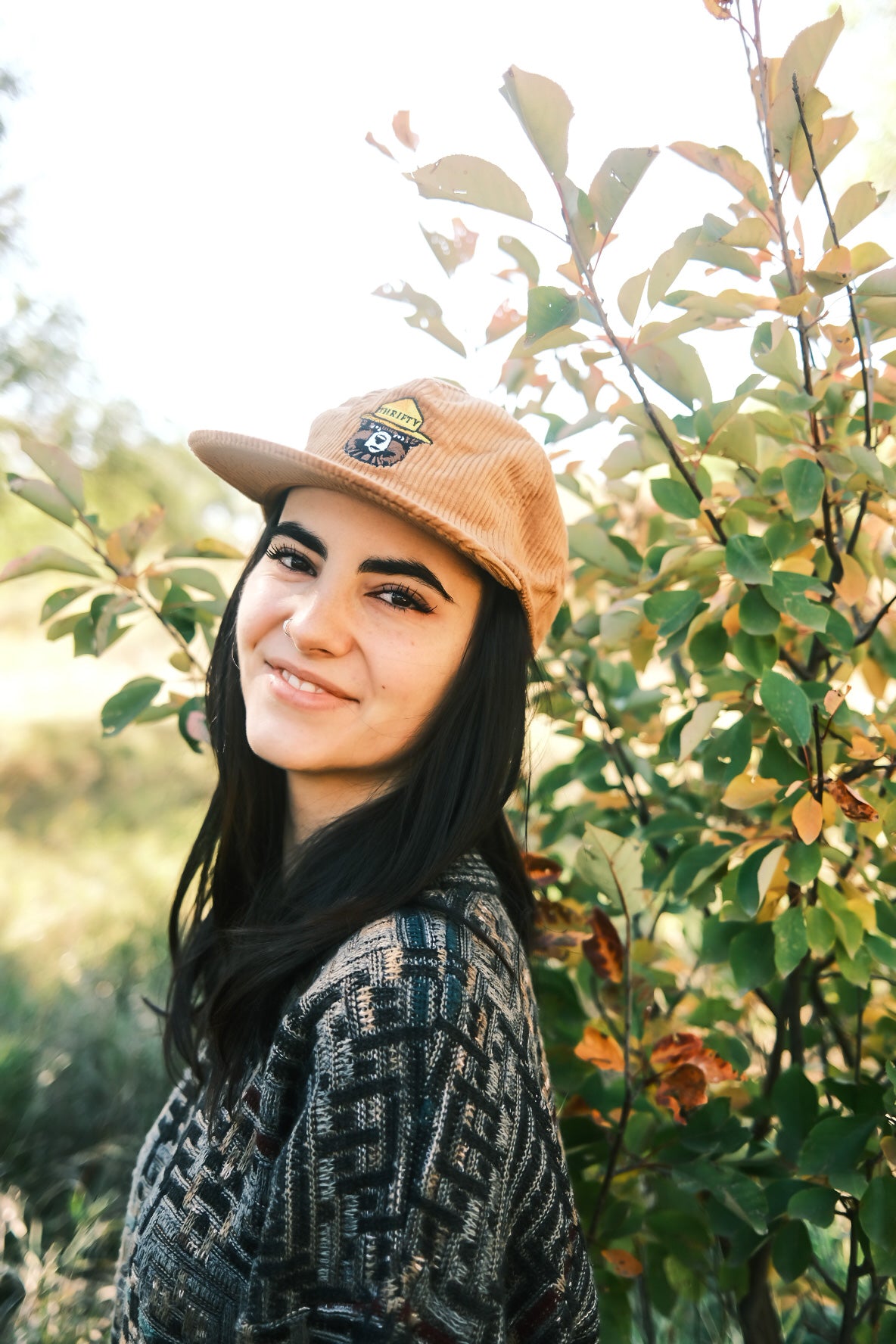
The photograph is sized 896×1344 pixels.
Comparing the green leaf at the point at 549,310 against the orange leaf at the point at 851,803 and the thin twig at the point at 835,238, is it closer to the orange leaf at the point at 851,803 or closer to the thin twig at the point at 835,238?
the thin twig at the point at 835,238

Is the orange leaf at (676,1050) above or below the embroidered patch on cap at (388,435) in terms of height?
below

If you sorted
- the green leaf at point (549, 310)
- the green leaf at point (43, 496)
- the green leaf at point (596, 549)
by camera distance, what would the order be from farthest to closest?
the green leaf at point (596, 549), the green leaf at point (43, 496), the green leaf at point (549, 310)

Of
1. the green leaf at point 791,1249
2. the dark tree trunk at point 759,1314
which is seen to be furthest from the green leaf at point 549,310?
the dark tree trunk at point 759,1314

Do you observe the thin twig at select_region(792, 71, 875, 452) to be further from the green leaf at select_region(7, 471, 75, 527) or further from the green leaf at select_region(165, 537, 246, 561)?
the green leaf at select_region(7, 471, 75, 527)

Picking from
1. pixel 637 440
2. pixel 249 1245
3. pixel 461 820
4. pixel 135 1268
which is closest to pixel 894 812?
pixel 461 820

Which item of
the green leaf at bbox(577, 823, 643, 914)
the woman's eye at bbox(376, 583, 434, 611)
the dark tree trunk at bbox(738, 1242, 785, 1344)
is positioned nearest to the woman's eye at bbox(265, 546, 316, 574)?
the woman's eye at bbox(376, 583, 434, 611)

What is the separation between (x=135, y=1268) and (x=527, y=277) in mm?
1325

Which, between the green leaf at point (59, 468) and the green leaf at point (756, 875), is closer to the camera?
the green leaf at point (756, 875)

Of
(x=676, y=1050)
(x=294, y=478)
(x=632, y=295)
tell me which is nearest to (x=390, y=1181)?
(x=676, y=1050)

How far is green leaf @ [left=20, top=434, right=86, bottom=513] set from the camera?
1.34 metres

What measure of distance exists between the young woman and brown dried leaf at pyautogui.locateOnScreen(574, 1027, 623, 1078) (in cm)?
14

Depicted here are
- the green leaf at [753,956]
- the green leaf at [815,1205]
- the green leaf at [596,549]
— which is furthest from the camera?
the green leaf at [596,549]

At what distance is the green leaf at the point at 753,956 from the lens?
1178 mm

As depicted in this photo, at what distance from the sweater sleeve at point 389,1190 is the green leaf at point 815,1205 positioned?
44 centimetres
